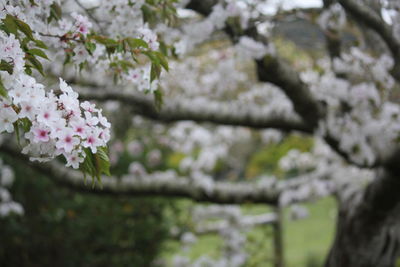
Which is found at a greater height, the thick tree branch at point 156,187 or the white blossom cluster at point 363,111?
the white blossom cluster at point 363,111

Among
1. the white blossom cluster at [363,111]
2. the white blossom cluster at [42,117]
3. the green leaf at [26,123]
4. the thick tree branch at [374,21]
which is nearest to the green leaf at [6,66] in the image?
the white blossom cluster at [42,117]

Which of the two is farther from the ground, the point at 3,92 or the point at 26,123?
the point at 3,92

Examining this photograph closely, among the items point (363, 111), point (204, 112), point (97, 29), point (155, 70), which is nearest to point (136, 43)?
point (155, 70)

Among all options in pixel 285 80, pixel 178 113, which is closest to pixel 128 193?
pixel 178 113

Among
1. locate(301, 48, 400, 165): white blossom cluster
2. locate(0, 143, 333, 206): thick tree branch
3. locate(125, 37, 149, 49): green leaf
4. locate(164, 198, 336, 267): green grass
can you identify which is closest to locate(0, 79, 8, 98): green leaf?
locate(125, 37, 149, 49): green leaf

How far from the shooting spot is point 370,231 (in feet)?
11.5

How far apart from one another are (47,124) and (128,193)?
10.4 ft

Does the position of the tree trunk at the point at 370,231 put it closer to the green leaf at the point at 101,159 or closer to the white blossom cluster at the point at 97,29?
the white blossom cluster at the point at 97,29

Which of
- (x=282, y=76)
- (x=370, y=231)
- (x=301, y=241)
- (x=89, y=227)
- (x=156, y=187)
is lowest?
(x=301, y=241)

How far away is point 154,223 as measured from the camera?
6039 millimetres

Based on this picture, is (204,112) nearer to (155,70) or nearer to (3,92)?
(155,70)

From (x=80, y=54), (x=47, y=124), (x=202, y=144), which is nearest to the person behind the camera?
(x=47, y=124)

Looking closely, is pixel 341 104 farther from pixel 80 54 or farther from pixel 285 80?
pixel 80 54

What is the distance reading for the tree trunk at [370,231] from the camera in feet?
11.1
